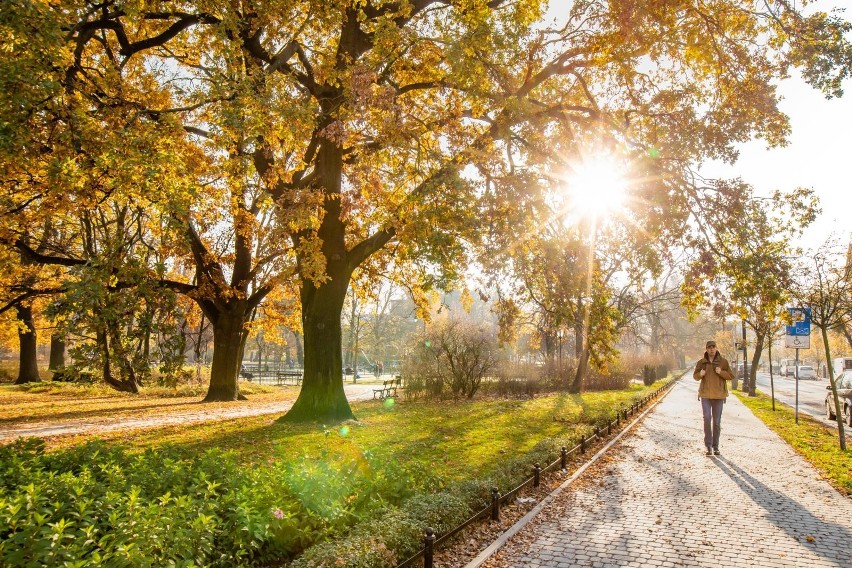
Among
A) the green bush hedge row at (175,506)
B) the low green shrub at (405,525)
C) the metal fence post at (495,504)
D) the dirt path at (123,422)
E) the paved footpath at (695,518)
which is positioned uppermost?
the green bush hedge row at (175,506)

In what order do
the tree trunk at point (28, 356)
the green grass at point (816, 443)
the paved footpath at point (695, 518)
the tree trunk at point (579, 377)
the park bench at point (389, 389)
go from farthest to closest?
1. the tree trunk at point (28, 356)
2. the tree trunk at point (579, 377)
3. the park bench at point (389, 389)
4. the green grass at point (816, 443)
5. the paved footpath at point (695, 518)

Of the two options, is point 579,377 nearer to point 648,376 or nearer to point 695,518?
point 648,376

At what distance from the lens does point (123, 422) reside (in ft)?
49.7

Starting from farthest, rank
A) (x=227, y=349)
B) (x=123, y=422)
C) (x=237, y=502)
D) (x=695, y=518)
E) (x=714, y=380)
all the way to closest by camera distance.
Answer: (x=227, y=349)
(x=123, y=422)
(x=714, y=380)
(x=695, y=518)
(x=237, y=502)

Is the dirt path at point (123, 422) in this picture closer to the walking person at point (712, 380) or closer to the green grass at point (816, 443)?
the walking person at point (712, 380)

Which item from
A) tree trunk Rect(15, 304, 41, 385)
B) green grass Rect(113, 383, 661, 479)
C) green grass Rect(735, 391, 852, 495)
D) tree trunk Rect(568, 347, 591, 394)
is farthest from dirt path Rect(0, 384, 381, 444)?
tree trunk Rect(15, 304, 41, 385)

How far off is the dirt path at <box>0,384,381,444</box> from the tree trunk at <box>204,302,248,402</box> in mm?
2086

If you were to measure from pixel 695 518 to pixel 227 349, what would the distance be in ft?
59.1

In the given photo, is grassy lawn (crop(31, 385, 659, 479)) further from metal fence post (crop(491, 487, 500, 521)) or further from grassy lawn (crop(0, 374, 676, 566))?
metal fence post (crop(491, 487, 500, 521))

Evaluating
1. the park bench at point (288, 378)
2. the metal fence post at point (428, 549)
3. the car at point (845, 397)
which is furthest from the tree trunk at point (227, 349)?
the car at point (845, 397)

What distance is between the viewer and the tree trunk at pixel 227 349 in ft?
67.8

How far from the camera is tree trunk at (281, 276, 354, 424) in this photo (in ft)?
47.8

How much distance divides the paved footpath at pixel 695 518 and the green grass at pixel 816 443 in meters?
0.30

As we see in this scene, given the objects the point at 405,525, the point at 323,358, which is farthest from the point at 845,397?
the point at 405,525
